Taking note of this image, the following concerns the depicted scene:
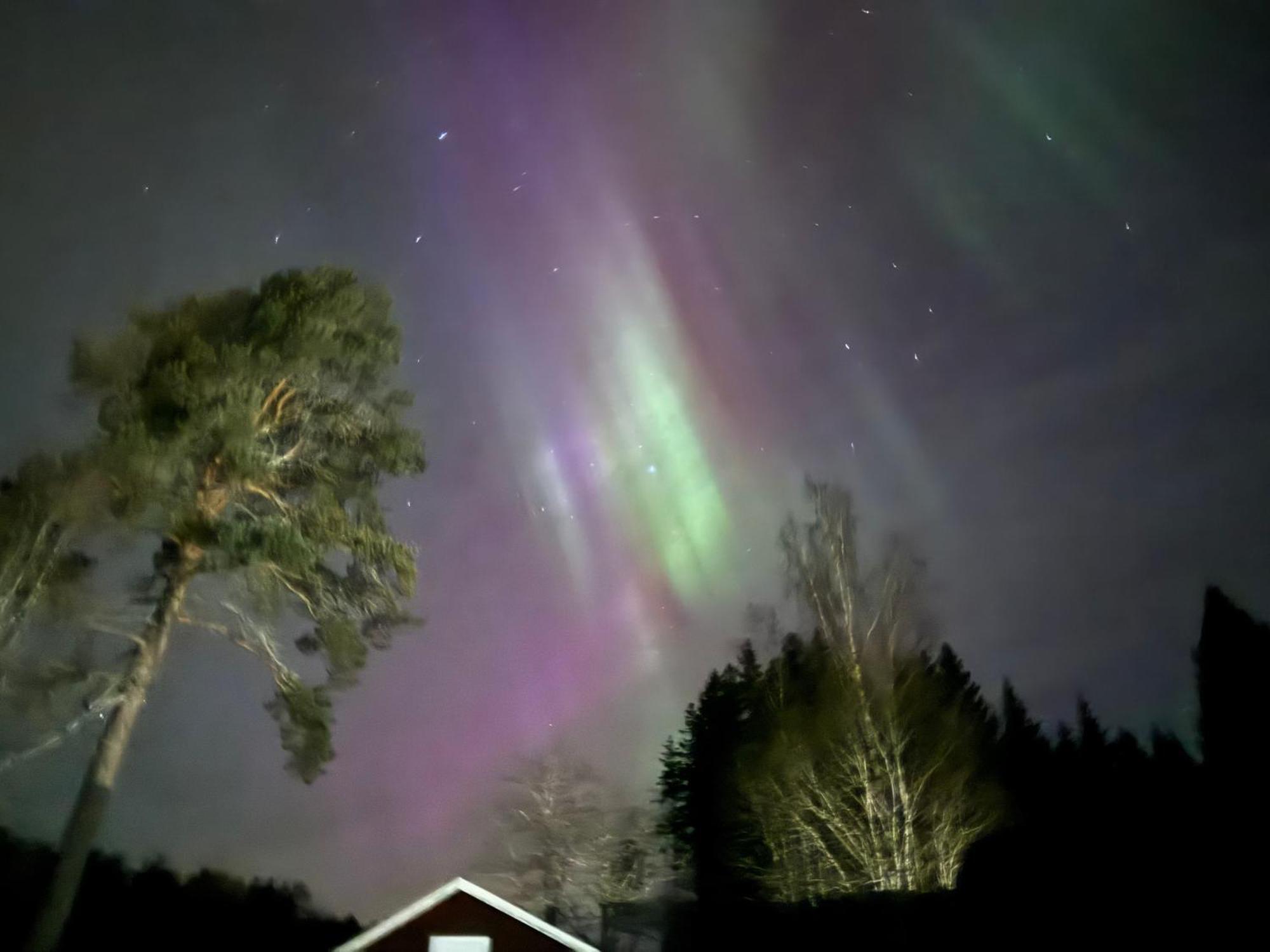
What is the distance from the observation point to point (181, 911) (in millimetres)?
33375

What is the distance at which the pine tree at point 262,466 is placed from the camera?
14.5 m

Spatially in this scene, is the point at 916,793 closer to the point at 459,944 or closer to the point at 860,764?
the point at 860,764

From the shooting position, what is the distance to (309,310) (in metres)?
16.2

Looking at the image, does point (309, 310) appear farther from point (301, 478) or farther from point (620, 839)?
point (620, 839)

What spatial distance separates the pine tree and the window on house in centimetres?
373

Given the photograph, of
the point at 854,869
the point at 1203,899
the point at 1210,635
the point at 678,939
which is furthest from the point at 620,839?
the point at 1203,899

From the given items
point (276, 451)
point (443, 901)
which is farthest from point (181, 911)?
point (276, 451)

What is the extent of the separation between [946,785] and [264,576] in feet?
59.5

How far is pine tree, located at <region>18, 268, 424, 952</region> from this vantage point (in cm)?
1450

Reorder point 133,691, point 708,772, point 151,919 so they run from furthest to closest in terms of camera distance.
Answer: point 708,772
point 151,919
point 133,691

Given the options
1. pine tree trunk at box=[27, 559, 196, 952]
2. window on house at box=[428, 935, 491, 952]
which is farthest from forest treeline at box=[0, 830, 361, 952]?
window on house at box=[428, 935, 491, 952]

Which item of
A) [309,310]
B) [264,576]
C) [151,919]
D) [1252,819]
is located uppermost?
[309,310]

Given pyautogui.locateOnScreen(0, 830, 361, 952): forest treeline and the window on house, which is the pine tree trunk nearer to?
Answer: the window on house

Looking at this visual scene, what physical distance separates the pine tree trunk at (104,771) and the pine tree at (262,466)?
24mm
